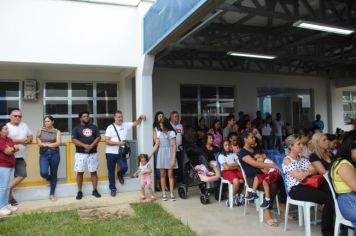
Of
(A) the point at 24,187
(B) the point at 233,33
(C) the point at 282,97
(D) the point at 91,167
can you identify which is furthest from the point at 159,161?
(C) the point at 282,97

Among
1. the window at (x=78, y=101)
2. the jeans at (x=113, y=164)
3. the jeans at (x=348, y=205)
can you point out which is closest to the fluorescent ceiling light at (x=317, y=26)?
the jeans at (x=348, y=205)

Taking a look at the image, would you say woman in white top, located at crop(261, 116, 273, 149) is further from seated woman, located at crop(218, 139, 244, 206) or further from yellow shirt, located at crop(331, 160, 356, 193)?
yellow shirt, located at crop(331, 160, 356, 193)

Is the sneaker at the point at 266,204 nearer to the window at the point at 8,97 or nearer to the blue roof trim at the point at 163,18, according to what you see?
the blue roof trim at the point at 163,18

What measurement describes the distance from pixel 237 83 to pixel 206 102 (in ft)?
4.29

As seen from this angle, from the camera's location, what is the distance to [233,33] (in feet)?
28.2

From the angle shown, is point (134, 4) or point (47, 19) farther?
point (134, 4)

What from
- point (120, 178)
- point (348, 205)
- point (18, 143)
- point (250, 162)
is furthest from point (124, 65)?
point (348, 205)

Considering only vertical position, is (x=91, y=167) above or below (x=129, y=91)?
below

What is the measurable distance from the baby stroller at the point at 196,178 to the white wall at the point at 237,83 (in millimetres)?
4268

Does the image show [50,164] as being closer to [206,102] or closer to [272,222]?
[272,222]

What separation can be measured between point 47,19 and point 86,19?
2.49 feet

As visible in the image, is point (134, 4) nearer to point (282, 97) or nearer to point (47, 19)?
point (47, 19)

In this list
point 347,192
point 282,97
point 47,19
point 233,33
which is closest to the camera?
point 347,192

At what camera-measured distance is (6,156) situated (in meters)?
5.30
